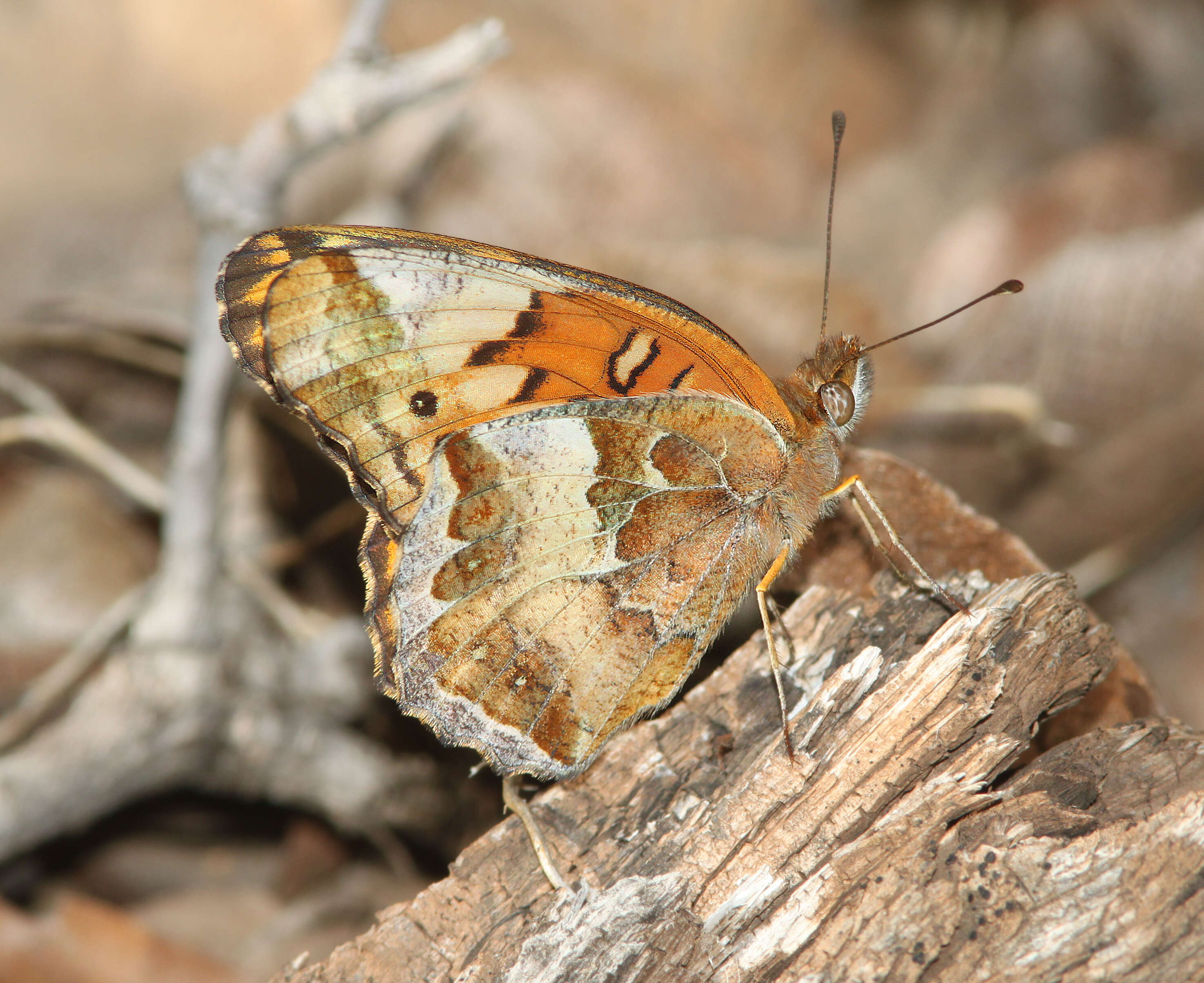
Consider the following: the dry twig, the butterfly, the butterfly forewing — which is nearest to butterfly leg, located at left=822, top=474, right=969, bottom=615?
the butterfly

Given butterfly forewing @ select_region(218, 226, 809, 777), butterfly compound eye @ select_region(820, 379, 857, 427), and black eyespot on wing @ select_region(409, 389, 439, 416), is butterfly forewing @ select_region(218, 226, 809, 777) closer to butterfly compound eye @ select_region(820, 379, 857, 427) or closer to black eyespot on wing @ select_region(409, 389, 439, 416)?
black eyespot on wing @ select_region(409, 389, 439, 416)

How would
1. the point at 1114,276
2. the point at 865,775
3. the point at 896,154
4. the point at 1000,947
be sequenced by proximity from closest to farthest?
the point at 1000,947 → the point at 865,775 → the point at 1114,276 → the point at 896,154

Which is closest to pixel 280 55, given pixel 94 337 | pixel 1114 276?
pixel 94 337

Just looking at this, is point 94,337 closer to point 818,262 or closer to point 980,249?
point 818,262

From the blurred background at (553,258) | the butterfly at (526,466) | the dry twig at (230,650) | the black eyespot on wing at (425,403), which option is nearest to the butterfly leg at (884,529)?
the butterfly at (526,466)

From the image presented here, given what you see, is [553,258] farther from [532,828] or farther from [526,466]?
[532,828]

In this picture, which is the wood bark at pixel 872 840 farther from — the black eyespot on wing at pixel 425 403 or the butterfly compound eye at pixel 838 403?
the black eyespot on wing at pixel 425 403
